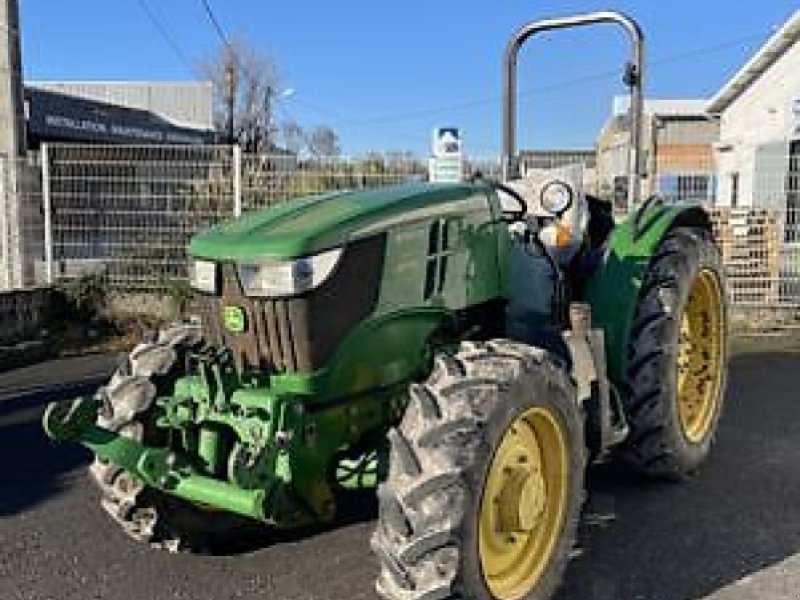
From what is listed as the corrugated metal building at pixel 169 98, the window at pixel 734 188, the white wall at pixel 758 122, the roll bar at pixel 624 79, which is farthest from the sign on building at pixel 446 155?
the corrugated metal building at pixel 169 98

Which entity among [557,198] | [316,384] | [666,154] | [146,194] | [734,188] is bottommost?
[316,384]

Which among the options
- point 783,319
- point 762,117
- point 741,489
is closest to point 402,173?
point 783,319

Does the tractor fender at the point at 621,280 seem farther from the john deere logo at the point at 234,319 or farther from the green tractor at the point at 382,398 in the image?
the john deere logo at the point at 234,319

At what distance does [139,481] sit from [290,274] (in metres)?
1.10

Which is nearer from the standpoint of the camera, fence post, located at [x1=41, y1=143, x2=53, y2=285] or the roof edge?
fence post, located at [x1=41, y1=143, x2=53, y2=285]

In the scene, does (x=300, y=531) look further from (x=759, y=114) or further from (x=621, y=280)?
(x=759, y=114)

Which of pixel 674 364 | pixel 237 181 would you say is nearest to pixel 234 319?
pixel 674 364

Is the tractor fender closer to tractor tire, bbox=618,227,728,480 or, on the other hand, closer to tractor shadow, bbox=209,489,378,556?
tractor tire, bbox=618,227,728,480

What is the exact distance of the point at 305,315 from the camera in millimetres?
3193

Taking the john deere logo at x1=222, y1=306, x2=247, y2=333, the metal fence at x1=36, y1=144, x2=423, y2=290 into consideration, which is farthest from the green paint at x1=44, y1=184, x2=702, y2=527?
the metal fence at x1=36, y1=144, x2=423, y2=290

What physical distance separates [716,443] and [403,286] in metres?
3.03

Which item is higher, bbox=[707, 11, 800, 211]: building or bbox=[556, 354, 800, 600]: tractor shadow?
bbox=[707, 11, 800, 211]: building

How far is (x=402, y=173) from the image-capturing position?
9.77m

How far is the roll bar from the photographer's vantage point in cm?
480
